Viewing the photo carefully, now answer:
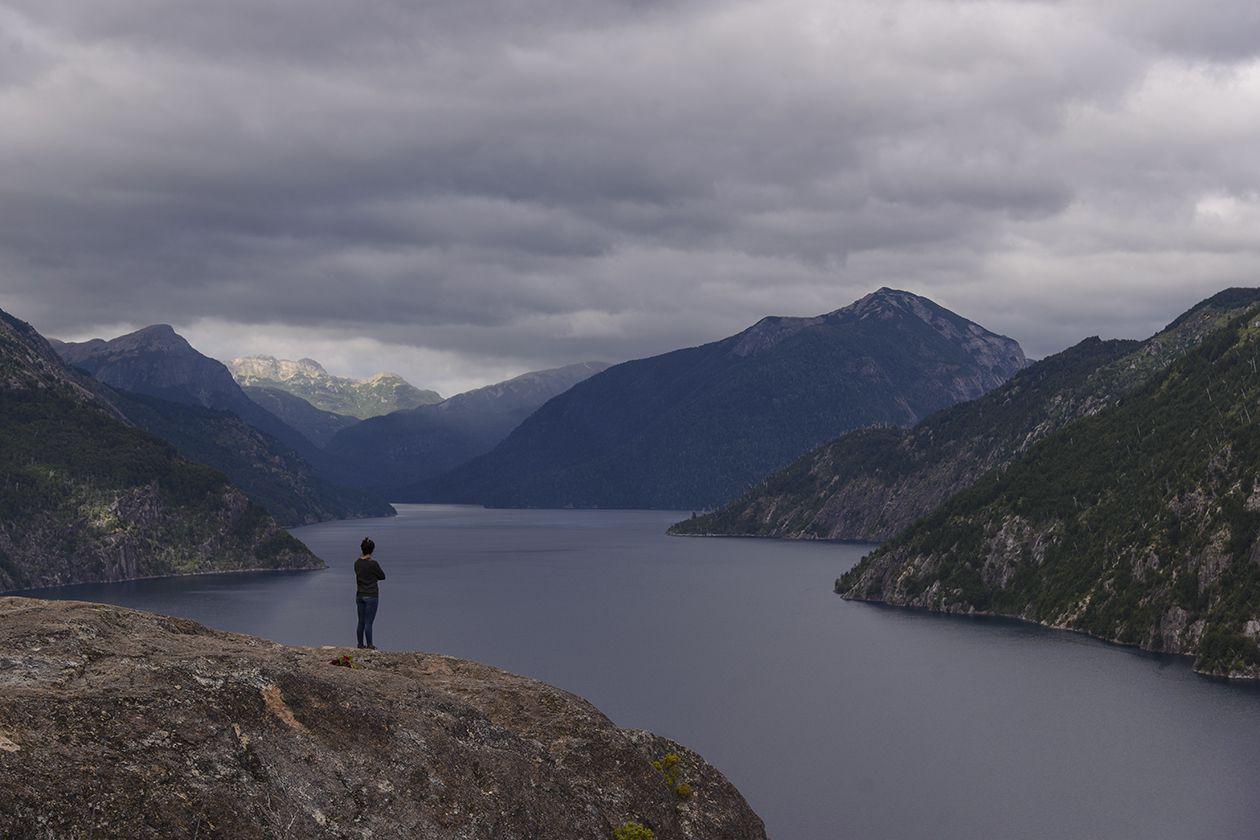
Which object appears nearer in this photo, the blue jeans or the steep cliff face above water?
the steep cliff face above water

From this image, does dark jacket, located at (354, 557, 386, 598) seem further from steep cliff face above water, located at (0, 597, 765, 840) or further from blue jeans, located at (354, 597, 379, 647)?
steep cliff face above water, located at (0, 597, 765, 840)

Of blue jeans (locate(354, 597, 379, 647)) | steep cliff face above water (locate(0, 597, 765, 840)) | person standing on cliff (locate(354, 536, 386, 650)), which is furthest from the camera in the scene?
blue jeans (locate(354, 597, 379, 647))

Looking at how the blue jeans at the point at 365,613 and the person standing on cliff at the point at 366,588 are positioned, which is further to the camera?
the blue jeans at the point at 365,613

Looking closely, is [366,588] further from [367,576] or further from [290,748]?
[290,748]

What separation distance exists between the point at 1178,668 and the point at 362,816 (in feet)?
650

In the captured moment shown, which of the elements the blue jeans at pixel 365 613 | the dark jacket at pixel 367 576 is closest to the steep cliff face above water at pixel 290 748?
the dark jacket at pixel 367 576

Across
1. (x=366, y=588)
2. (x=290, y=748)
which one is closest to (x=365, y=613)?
(x=366, y=588)

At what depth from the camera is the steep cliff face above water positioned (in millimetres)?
27234

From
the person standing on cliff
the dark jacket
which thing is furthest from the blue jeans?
the dark jacket

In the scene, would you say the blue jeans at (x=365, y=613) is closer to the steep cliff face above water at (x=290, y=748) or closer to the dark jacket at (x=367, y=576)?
the dark jacket at (x=367, y=576)

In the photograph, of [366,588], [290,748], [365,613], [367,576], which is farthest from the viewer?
[365,613]

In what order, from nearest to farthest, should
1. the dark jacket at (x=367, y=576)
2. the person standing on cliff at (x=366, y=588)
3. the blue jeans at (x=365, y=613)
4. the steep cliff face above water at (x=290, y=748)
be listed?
the steep cliff face above water at (x=290, y=748) → the dark jacket at (x=367, y=576) → the person standing on cliff at (x=366, y=588) → the blue jeans at (x=365, y=613)

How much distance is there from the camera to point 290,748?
3170 cm

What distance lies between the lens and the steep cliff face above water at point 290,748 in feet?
89.4
